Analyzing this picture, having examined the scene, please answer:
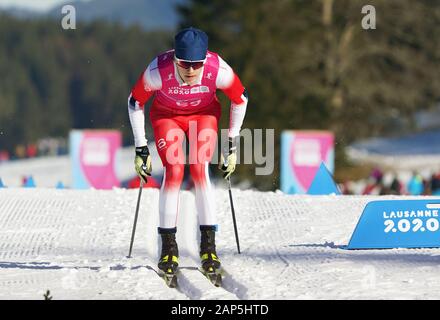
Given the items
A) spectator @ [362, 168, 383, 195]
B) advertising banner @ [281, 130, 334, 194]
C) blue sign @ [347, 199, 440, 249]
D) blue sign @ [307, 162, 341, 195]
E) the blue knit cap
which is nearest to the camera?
the blue knit cap

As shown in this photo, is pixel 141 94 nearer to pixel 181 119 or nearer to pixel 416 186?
pixel 181 119

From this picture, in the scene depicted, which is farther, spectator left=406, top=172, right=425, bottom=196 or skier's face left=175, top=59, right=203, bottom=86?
spectator left=406, top=172, right=425, bottom=196

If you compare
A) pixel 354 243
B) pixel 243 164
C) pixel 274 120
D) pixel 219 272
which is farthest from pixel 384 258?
pixel 274 120

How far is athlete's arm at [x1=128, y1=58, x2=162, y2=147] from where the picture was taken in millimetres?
6473

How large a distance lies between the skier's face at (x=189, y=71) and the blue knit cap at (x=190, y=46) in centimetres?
6

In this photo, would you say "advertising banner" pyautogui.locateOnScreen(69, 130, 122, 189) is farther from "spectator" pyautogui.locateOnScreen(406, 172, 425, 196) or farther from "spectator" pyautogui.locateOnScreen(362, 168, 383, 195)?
"spectator" pyautogui.locateOnScreen(406, 172, 425, 196)

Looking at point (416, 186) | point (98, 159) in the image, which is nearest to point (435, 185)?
point (416, 186)

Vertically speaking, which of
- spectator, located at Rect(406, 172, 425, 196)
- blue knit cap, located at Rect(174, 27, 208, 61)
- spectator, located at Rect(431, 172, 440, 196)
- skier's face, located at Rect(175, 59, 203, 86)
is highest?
blue knit cap, located at Rect(174, 27, 208, 61)

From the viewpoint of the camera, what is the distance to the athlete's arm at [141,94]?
21.2ft

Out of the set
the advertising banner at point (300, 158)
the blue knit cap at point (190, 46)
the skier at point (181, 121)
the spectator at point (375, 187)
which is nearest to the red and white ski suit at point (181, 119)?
the skier at point (181, 121)

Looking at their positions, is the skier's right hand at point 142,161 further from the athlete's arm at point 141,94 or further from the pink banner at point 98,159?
the pink banner at point 98,159

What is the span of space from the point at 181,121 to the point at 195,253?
56.4 inches

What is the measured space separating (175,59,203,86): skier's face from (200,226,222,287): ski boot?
112 centimetres

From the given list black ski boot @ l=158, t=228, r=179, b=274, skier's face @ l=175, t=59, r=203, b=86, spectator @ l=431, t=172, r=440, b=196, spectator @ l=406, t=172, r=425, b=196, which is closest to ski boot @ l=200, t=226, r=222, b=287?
black ski boot @ l=158, t=228, r=179, b=274
